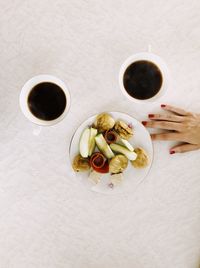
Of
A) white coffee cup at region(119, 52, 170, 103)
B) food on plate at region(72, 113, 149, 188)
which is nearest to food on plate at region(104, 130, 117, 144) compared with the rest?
food on plate at region(72, 113, 149, 188)

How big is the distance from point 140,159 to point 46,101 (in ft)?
0.91

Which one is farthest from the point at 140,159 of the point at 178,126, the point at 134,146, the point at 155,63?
the point at 155,63

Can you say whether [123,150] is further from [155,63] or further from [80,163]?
[155,63]

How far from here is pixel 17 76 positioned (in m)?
0.90

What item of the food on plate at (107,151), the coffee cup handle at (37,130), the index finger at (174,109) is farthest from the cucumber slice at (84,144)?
the index finger at (174,109)

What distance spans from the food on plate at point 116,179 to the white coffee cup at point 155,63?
198 millimetres

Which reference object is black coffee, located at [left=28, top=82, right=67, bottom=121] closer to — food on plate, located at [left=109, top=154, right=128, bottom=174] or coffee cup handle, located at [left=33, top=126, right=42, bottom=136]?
coffee cup handle, located at [left=33, top=126, right=42, bottom=136]

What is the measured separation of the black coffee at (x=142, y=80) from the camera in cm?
86

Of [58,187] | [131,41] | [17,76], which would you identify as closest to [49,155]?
[58,187]

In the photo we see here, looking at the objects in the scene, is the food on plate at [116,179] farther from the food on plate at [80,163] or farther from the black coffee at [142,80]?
the black coffee at [142,80]

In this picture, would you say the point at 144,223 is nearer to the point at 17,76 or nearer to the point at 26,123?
the point at 26,123

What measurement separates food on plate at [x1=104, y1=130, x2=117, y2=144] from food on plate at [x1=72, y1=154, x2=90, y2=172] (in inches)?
3.0

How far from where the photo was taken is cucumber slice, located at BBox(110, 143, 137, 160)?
874 millimetres

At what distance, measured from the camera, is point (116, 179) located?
884 mm
